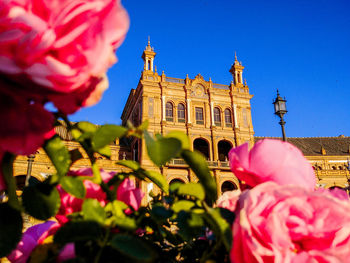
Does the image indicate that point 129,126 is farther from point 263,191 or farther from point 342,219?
point 342,219

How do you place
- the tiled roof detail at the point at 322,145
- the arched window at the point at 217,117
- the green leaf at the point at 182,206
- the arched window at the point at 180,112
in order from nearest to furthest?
the green leaf at the point at 182,206 < the arched window at the point at 180,112 < the arched window at the point at 217,117 < the tiled roof detail at the point at 322,145

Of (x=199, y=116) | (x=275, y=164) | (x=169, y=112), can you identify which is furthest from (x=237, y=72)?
(x=275, y=164)

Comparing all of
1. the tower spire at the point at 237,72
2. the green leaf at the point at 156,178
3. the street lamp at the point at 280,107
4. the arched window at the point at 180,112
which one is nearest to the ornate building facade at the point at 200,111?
the arched window at the point at 180,112

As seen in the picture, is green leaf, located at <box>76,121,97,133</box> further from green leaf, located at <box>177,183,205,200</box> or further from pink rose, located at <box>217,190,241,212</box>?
pink rose, located at <box>217,190,241,212</box>

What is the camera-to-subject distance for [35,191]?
495 millimetres

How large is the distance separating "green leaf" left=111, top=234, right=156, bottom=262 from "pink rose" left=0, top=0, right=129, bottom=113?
0.21 metres

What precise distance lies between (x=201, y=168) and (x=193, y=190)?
100 millimetres

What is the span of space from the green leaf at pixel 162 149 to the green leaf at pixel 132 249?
0.40ft

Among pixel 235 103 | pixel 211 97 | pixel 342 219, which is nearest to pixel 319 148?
pixel 235 103

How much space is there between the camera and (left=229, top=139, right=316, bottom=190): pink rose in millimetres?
605

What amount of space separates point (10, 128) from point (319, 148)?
3338cm

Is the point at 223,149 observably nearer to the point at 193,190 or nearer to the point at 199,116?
the point at 199,116

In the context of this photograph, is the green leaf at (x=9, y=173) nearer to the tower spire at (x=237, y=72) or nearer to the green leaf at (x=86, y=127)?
the green leaf at (x=86, y=127)

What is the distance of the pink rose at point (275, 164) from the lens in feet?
1.98
